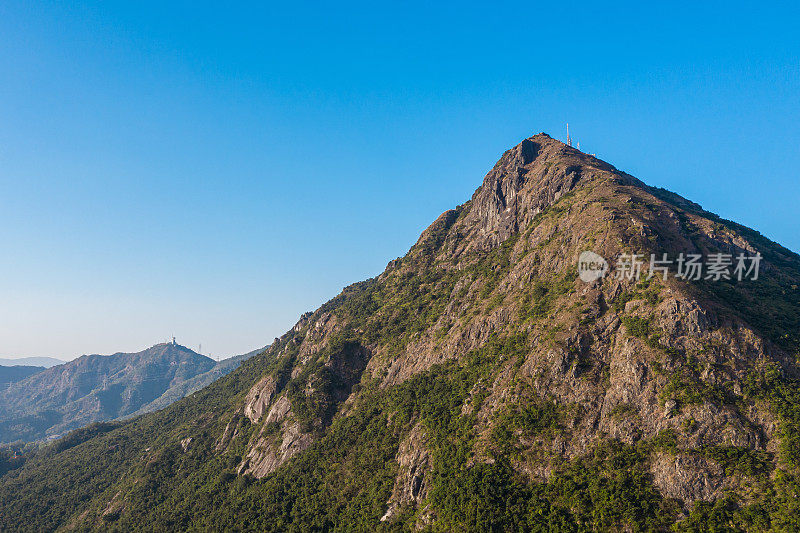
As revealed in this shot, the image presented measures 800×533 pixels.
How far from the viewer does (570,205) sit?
14950 cm

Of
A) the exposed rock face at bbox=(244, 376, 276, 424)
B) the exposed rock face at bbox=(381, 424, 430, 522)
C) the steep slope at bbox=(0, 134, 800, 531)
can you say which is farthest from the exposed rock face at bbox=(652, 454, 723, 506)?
the exposed rock face at bbox=(244, 376, 276, 424)

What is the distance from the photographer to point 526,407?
100438 millimetres

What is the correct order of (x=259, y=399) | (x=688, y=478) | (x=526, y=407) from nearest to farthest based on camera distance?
(x=688, y=478) → (x=526, y=407) → (x=259, y=399)

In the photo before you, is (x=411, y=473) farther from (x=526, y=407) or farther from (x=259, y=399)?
(x=259, y=399)

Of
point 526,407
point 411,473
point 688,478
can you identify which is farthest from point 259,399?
point 688,478

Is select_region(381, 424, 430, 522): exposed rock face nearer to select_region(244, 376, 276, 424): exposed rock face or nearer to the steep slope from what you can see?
the steep slope

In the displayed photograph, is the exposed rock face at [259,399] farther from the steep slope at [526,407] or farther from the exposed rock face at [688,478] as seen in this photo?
the exposed rock face at [688,478]

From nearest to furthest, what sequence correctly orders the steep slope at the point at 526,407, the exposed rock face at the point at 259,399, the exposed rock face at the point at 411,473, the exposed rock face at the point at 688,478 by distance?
the exposed rock face at the point at 688,478, the steep slope at the point at 526,407, the exposed rock face at the point at 411,473, the exposed rock face at the point at 259,399

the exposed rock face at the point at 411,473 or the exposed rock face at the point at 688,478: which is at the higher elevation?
the exposed rock face at the point at 688,478

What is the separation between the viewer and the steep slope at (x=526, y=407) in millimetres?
77688

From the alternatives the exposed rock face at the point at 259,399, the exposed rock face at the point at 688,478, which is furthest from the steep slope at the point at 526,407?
the exposed rock face at the point at 259,399

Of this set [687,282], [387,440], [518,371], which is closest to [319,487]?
[387,440]

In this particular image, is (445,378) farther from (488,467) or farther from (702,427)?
(702,427)

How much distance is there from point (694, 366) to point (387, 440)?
8769cm
